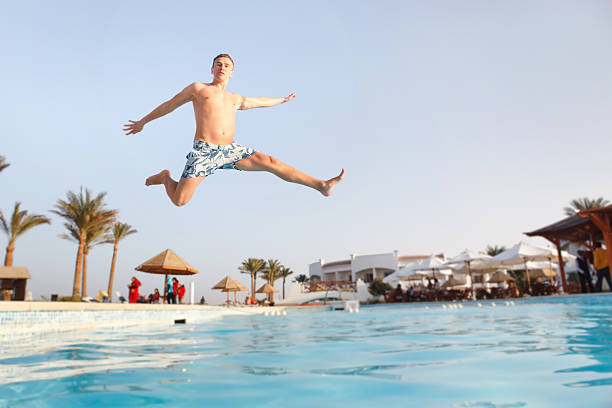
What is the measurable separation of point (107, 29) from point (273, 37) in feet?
8.68

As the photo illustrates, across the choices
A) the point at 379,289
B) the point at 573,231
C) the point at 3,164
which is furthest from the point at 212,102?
the point at 379,289

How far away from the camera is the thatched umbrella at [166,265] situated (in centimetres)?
1608

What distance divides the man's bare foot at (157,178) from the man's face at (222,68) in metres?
1.10

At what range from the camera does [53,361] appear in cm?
366

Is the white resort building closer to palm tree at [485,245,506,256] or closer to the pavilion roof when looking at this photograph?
palm tree at [485,245,506,256]

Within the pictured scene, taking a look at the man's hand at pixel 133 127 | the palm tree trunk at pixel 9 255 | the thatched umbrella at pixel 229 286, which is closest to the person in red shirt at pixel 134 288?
the thatched umbrella at pixel 229 286

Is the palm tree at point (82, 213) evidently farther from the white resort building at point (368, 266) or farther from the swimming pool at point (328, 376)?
the white resort building at point (368, 266)

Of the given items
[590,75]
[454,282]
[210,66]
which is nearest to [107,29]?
[210,66]

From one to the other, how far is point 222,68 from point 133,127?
1.00 meters

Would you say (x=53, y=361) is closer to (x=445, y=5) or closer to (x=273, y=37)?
(x=273, y=37)

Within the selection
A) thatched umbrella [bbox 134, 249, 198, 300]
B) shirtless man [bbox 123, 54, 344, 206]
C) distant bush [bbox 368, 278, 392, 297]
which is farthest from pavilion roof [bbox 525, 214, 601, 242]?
shirtless man [bbox 123, 54, 344, 206]

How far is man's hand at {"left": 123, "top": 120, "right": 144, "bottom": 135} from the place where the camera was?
12.0 ft

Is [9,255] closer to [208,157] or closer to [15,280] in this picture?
[15,280]

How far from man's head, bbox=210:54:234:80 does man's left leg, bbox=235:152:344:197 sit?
796 mm
